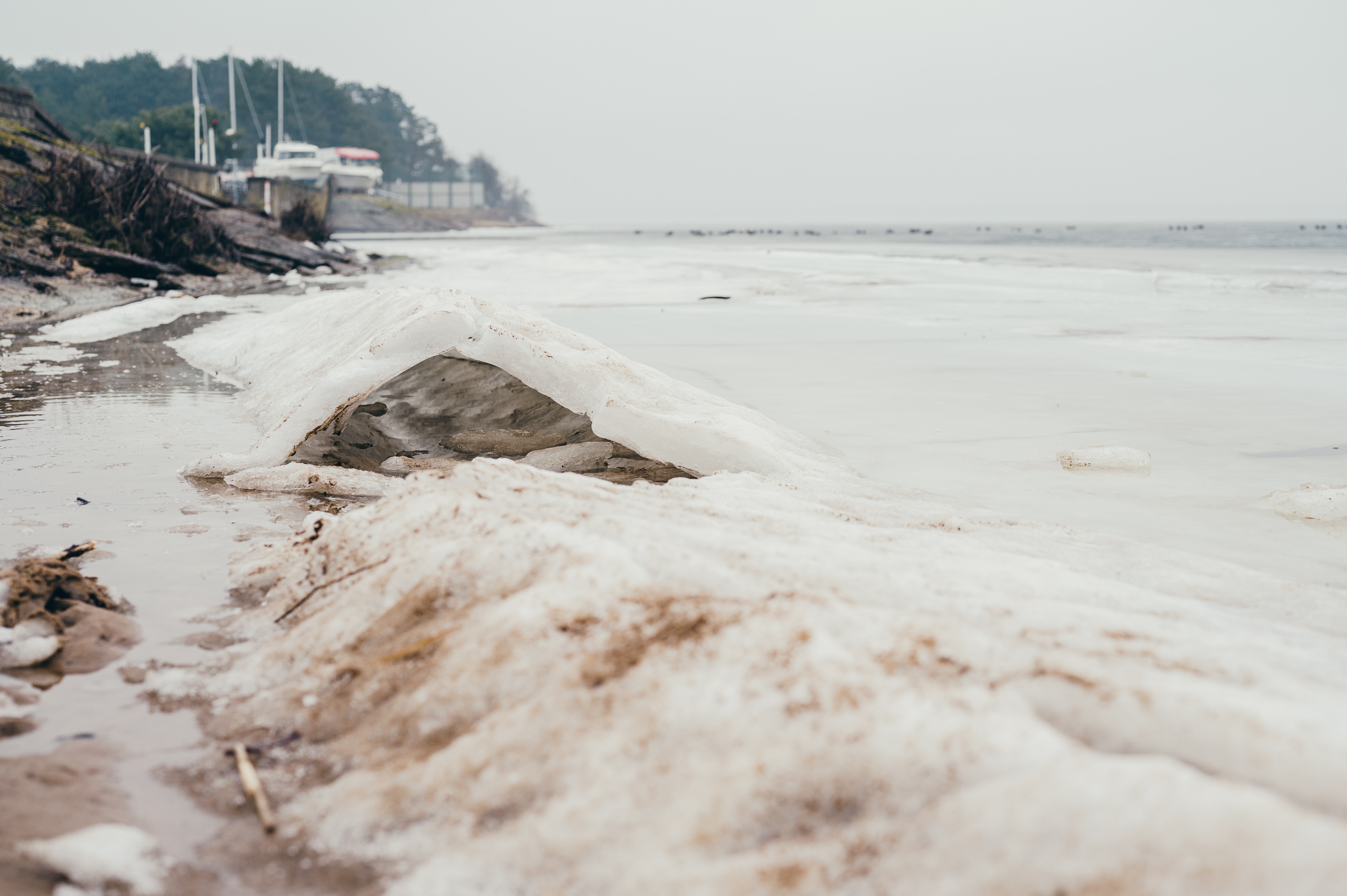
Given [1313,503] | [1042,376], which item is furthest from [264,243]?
[1313,503]

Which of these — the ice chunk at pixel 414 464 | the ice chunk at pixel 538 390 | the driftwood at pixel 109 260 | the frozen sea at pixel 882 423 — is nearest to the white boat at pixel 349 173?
the driftwood at pixel 109 260

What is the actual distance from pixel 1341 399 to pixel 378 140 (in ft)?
353

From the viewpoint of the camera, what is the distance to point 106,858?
134 cm

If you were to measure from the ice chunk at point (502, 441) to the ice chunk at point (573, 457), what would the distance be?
11cm

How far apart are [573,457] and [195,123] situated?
59.6 meters

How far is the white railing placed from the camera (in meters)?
99.0

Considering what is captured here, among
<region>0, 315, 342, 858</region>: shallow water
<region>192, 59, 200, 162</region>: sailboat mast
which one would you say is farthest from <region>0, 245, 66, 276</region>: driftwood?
<region>192, 59, 200, 162</region>: sailboat mast

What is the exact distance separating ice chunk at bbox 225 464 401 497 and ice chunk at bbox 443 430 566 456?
2.48ft

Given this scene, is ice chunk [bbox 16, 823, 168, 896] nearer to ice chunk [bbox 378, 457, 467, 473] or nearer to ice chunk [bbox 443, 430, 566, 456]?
ice chunk [bbox 378, 457, 467, 473]

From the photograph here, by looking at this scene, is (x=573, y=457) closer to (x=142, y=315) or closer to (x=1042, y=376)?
(x=1042, y=376)

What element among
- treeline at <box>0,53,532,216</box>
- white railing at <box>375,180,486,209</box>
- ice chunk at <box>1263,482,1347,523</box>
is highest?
treeline at <box>0,53,532,216</box>

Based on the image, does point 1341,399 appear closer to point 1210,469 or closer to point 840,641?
point 1210,469

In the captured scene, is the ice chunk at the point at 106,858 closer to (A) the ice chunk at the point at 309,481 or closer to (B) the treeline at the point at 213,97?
(A) the ice chunk at the point at 309,481

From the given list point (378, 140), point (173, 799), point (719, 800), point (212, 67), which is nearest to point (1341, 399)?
point (719, 800)
